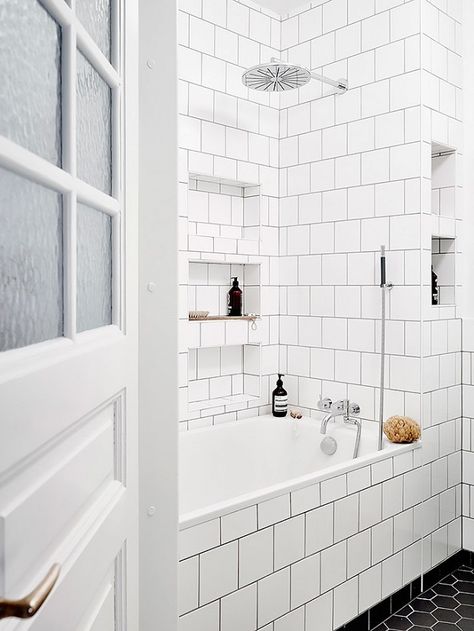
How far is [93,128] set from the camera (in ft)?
3.29

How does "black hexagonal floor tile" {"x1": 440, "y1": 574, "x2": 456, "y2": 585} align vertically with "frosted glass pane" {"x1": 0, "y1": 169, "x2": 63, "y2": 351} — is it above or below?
below

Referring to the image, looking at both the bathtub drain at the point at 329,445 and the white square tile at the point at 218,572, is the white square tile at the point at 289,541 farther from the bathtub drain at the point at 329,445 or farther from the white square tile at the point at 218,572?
the bathtub drain at the point at 329,445

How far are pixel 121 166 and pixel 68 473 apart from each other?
597 millimetres

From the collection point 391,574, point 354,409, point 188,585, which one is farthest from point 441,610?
point 188,585

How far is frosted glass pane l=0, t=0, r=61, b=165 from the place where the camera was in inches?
24.7

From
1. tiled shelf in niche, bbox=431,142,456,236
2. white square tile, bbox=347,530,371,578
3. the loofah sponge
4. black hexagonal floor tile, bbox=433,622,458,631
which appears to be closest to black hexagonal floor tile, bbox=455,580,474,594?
black hexagonal floor tile, bbox=433,622,458,631

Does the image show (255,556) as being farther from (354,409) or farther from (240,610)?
(354,409)

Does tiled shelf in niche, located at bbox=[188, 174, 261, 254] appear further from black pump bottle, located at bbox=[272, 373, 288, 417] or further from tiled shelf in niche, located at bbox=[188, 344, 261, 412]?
black pump bottle, located at bbox=[272, 373, 288, 417]

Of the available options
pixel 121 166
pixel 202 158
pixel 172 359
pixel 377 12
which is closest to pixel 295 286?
pixel 202 158

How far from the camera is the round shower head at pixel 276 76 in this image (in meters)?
2.43

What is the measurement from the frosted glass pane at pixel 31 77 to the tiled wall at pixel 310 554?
4.37 feet

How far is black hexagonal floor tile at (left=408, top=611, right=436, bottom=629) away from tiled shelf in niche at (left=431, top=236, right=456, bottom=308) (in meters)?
1.43

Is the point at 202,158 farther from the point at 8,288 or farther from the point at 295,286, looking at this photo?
the point at 8,288

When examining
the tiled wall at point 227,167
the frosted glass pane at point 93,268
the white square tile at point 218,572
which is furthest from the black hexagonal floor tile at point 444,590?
the frosted glass pane at point 93,268
